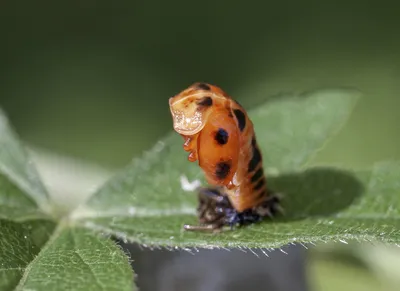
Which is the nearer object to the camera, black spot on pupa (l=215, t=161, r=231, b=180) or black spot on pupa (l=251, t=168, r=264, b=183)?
black spot on pupa (l=215, t=161, r=231, b=180)

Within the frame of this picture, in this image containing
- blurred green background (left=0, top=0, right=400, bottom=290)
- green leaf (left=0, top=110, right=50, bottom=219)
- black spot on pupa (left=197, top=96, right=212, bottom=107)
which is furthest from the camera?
blurred green background (left=0, top=0, right=400, bottom=290)

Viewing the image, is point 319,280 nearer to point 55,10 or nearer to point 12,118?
point 12,118

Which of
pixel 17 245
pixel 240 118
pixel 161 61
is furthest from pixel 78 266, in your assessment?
pixel 161 61

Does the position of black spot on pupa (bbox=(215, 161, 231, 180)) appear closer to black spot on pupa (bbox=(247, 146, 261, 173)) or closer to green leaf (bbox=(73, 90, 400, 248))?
black spot on pupa (bbox=(247, 146, 261, 173))

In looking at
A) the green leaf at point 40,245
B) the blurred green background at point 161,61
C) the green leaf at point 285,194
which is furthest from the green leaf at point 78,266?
the blurred green background at point 161,61

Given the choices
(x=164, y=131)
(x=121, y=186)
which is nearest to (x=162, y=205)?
(x=121, y=186)

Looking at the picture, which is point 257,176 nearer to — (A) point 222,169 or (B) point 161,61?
(A) point 222,169

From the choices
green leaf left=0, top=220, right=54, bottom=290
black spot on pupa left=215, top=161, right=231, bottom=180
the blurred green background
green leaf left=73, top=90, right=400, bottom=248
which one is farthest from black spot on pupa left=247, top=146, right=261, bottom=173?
the blurred green background

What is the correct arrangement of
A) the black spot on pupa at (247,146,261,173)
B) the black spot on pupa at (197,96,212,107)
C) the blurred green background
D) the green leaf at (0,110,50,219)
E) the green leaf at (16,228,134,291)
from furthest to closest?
1. the blurred green background
2. the green leaf at (0,110,50,219)
3. the black spot on pupa at (247,146,261,173)
4. the black spot on pupa at (197,96,212,107)
5. the green leaf at (16,228,134,291)
